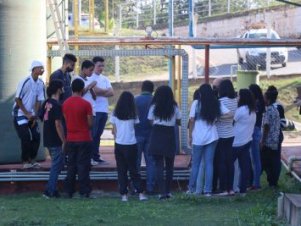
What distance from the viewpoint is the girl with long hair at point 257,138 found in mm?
12570

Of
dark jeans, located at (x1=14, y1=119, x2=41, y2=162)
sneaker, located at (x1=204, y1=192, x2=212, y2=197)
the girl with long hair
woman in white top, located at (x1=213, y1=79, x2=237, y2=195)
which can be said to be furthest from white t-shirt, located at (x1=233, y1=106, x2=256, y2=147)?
dark jeans, located at (x1=14, y1=119, x2=41, y2=162)

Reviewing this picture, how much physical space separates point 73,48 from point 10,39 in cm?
277

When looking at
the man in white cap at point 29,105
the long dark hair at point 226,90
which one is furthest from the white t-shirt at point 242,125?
the man in white cap at point 29,105

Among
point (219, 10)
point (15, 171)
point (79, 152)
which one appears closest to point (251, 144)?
point (79, 152)

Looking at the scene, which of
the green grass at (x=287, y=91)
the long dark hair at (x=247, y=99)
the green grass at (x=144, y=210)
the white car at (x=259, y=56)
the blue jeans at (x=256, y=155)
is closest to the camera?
the green grass at (x=144, y=210)

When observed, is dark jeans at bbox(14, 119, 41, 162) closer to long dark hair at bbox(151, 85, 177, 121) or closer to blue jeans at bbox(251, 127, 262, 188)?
long dark hair at bbox(151, 85, 177, 121)

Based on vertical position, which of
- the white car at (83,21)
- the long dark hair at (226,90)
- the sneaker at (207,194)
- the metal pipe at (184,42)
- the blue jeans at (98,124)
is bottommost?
the sneaker at (207,194)

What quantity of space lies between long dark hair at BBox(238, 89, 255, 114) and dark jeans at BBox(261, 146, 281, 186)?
3.64 feet

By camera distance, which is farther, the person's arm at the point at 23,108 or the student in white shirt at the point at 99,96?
the student in white shirt at the point at 99,96

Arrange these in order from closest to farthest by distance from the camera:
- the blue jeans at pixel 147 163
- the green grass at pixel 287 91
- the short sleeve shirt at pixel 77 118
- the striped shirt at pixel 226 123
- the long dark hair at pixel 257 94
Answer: the short sleeve shirt at pixel 77 118, the striped shirt at pixel 226 123, the blue jeans at pixel 147 163, the long dark hair at pixel 257 94, the green grass at pixel 287 91

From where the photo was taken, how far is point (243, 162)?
478 inches

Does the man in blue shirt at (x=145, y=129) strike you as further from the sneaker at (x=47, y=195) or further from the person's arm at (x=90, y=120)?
the sneaker at (x=47, y=195)

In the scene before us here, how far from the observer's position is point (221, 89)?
39.3 ft

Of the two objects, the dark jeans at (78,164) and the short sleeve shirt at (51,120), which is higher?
the short sleeve shirt at (51,120)
